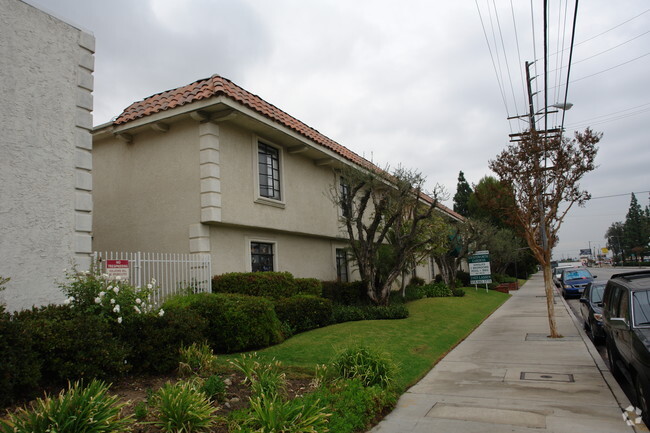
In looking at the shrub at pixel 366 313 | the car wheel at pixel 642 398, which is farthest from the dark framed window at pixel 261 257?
the car wheel at pixel 642 398

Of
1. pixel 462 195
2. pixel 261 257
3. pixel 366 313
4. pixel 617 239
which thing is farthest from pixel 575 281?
pixel 617 239

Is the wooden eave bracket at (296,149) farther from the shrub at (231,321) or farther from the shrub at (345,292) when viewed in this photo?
the shrub at (231,321)

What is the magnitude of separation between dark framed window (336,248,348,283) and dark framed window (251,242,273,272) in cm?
457

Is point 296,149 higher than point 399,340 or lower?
higher

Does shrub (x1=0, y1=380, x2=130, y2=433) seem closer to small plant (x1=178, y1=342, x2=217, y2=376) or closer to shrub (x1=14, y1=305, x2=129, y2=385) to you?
shrub (x1=14, y1=305, x2=129, y2=385)

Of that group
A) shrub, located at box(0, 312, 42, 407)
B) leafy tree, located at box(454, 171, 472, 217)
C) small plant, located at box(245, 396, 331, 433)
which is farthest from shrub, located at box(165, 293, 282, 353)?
leafy tree, located at box(454, 171, 472, 217)

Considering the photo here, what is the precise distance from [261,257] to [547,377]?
8457 millimetres

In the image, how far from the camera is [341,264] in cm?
1873

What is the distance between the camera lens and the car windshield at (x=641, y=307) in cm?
605

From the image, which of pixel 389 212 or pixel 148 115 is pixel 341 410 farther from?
pixel 389 212

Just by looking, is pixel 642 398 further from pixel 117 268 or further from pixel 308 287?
pixel 308 287

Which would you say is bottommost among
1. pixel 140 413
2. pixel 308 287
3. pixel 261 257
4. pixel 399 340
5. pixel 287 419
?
pixel 399 340

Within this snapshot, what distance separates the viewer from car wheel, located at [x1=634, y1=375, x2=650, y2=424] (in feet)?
16.9

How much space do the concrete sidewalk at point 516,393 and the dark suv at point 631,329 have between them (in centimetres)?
38
